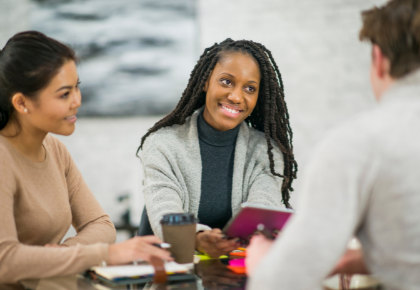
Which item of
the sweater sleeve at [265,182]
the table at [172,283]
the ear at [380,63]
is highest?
the ear at [380,63]

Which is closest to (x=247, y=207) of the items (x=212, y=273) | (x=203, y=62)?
(x=212, y=273)

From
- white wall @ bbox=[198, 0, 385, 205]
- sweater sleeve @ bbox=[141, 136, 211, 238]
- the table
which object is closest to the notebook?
the table

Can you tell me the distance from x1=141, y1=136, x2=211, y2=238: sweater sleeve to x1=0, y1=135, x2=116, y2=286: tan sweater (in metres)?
0.18

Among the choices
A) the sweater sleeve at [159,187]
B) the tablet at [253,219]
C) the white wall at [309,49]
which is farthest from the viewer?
the white wall at [309,49]

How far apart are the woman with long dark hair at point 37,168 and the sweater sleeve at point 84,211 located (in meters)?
0.02

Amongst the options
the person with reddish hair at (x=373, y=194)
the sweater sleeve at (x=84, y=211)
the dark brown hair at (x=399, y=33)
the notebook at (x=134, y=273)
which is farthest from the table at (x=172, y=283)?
the dark brown hair at (x=399, y=33)

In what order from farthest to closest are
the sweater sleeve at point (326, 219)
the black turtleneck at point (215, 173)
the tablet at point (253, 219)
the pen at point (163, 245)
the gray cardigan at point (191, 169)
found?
the black turtleneck at point (215, 173) < the gray cardigan at point (191, 169) < the pen at point (163, 245) < the tablet at point (253, 219) < the sweater sleeve at point (326, 219)

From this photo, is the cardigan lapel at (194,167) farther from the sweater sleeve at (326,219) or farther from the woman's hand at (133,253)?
the sweater sleeve at (326,219)

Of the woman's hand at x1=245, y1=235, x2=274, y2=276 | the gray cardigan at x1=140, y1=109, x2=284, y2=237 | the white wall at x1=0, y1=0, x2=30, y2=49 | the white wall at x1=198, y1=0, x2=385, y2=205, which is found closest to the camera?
the woman's hand at x1=245, y1=235, x2=274, y2=276

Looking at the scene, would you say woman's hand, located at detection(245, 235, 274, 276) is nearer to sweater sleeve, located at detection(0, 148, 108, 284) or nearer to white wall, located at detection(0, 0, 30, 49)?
sweater sleeve, located at detection(0, 148, 108, 284)

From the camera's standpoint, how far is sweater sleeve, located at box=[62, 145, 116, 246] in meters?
1.40

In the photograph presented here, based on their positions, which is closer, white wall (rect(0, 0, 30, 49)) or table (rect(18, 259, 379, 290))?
table (rect(18, 259, 379, 290))

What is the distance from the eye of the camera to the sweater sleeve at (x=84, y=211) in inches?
54.9

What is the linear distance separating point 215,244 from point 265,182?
51 cm
